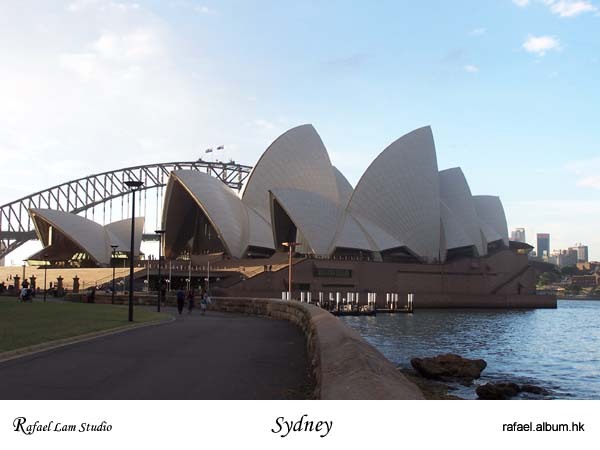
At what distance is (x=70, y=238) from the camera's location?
272 ft

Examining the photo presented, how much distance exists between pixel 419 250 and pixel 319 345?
70431 millimetres

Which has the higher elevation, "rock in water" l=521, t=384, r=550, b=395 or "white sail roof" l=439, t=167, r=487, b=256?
"white sail roof" l=439, t=167, r=487, b=256

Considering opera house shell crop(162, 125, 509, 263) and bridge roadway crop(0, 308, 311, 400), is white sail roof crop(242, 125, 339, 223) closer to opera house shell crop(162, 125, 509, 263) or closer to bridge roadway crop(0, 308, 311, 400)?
opera house shell crop(162, 125, 509, 263)

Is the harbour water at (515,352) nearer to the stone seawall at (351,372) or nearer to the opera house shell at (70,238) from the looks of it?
the stone seawall at (351,372)

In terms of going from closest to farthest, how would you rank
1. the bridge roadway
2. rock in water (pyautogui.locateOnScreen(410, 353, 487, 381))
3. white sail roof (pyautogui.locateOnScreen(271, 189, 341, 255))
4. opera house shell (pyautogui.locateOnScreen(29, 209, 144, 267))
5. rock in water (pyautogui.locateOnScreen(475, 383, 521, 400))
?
the bridge roadway, rock in water (pyautogui.locateOnScreen(475, 383, 521, 400)), rock in water (pyautogui.locateOnScreen(410, 353, 487, 381)), white sail roof (pyautogui.locateOnScreen(271, 189, 341, 255)), opera house shell (pyautogui.locateOnScreen(29, 209, 144, 267))

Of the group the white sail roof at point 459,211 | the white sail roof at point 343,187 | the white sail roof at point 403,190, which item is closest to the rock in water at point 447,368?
the white sail roof at point 403,190

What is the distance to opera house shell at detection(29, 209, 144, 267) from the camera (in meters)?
82.4

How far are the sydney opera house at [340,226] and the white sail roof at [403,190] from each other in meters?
0.12

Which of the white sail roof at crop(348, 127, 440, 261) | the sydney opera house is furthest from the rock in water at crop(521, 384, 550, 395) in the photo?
the white sail roof at crop(348, 127, 440, 261)

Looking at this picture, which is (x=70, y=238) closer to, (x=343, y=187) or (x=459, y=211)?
(x=343, y=187)

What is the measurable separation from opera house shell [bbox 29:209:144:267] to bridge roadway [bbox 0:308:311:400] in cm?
7085

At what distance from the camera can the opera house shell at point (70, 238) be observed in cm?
8244

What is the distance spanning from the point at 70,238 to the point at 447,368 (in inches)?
2921
